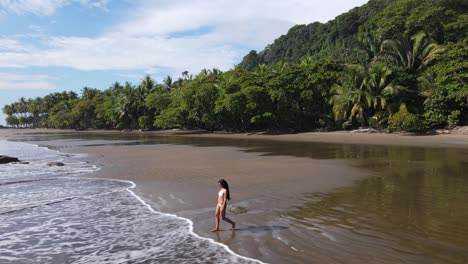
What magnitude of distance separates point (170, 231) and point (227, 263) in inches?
93.8

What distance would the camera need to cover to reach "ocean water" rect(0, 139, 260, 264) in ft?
23.0

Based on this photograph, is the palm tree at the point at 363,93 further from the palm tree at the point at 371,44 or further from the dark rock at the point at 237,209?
the dark rock at the point at 237,209

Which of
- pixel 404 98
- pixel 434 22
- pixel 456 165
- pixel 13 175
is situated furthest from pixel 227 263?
pixel 434 22

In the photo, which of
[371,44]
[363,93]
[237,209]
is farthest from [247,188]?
[371,44]

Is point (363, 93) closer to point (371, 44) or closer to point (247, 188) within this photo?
point (371, 44)

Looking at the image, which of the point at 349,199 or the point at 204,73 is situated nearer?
the point at 349,199

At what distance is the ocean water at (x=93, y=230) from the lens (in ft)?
23.0

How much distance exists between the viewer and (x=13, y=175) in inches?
699

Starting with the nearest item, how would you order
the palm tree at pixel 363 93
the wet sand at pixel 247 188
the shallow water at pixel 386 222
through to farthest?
1. the shallow water at pixel 386 222
2. the wet sand at pixel 247 188
3. the palm tree at pixel 363 93

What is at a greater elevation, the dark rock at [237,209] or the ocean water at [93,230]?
the dark rock at [237,209]

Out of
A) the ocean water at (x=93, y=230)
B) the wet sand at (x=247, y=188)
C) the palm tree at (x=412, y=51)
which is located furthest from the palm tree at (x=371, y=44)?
the ocean water at (x=93, y=230)

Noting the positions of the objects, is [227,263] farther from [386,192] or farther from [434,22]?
[434,22]

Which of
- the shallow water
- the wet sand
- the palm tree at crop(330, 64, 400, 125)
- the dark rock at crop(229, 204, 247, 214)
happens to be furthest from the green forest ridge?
the dark rock at crop(229, 204, 247, 214)

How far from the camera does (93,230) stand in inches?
343
